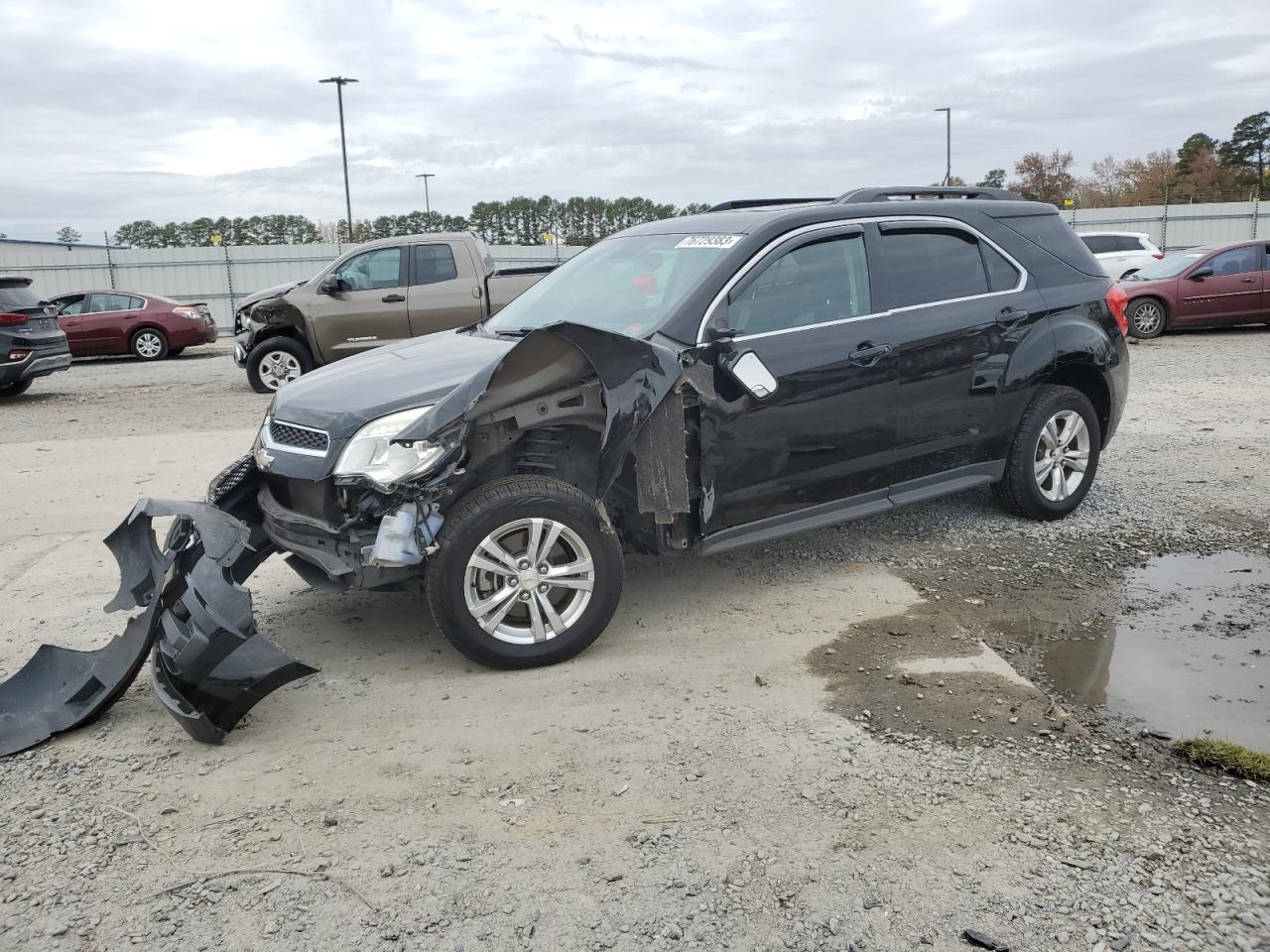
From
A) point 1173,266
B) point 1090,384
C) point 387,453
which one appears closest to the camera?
point 387,453

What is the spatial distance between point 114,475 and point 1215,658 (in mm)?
7594

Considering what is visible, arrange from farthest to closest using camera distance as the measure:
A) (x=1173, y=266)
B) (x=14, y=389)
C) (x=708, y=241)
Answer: (x=1173, y=266) < (x=14, y=389) < (x=708, y=241)

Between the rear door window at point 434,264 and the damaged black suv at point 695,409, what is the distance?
24.9ft

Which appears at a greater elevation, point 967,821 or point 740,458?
point 740,458

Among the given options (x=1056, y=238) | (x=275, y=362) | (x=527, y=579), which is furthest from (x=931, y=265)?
(x=275, y=362)

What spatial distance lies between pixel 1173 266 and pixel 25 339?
17.4 metres

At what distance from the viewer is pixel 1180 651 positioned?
171 inches

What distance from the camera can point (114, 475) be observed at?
8195 mm

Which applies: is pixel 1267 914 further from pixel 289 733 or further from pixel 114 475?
pixel 114 475

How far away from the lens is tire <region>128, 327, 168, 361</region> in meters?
20.2

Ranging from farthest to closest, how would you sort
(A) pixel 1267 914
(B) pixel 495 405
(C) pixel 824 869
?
(B) pixel 495 405 → (C) pixel 824 869 → (A) pixel 1267 914

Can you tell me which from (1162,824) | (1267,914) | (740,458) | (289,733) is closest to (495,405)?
(740,458)

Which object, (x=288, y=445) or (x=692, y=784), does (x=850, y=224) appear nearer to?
(x=288, y=445)

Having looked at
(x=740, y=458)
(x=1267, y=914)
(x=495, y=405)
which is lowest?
(x=1267, y=914)
